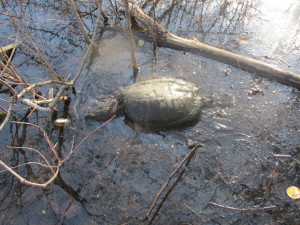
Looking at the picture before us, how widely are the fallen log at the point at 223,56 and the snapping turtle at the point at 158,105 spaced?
123 centimetres

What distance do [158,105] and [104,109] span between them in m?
0.85

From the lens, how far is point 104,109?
3727 mm

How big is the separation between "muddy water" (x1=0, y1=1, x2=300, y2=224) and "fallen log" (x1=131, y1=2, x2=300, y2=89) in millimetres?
119

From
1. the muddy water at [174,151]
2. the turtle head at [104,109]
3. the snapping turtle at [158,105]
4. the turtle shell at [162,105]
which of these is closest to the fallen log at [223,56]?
the muddy water at [174,151]

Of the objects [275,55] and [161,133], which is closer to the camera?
[161,133]

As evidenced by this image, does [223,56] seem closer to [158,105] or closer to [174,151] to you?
[158,105]

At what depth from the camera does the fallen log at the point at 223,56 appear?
4168mm

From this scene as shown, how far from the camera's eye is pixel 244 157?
3.28 metres

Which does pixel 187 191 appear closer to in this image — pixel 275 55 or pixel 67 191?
pixel 67 191

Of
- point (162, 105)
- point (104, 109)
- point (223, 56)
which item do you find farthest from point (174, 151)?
point (223, 56)

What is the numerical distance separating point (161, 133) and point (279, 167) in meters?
1.63

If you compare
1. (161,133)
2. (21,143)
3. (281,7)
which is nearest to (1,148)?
(21,143)

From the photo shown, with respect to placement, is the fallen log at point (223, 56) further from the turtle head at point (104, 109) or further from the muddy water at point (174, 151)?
the turtle head at point (104, 109)

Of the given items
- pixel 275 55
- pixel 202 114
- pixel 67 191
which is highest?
pixel 275 55
